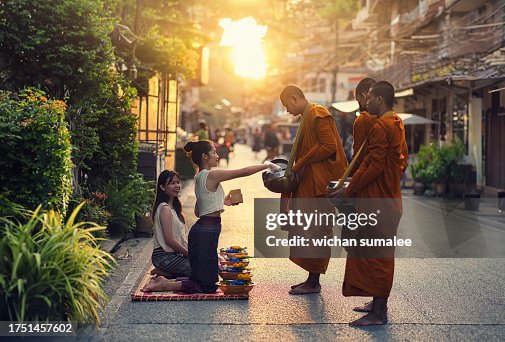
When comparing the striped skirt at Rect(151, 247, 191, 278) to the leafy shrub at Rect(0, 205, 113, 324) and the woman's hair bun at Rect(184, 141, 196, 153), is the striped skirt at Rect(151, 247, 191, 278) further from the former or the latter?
the leafy shrub at Rect(0, 205, 113, 324)

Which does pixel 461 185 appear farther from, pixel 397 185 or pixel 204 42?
pixel 397 185

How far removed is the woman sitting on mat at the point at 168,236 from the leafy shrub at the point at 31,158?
1.13 meters

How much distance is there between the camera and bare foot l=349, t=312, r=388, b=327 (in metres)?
7.04

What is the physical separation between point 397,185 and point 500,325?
1.41 metres

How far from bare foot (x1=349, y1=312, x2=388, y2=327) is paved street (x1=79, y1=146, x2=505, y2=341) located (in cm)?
7

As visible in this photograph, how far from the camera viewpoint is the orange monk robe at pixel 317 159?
8.35 meters

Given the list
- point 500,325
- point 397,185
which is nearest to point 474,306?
point 500,325

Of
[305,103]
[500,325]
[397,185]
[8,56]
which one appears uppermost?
[8,56]

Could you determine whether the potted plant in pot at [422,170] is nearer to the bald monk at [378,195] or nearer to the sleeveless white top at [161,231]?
the sleeveless white top at [161,231]

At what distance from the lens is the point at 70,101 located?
12281mm

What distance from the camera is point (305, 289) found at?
8.43 metres

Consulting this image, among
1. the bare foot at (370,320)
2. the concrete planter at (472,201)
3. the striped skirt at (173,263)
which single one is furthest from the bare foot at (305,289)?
the concrete planter at (472,201)

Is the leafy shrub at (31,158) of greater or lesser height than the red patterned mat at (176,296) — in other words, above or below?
above

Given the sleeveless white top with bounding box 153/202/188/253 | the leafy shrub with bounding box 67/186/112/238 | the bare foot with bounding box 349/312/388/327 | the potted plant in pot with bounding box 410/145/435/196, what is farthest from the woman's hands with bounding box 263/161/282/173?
the potted plant in pot with bounding box 410/145/435/196
